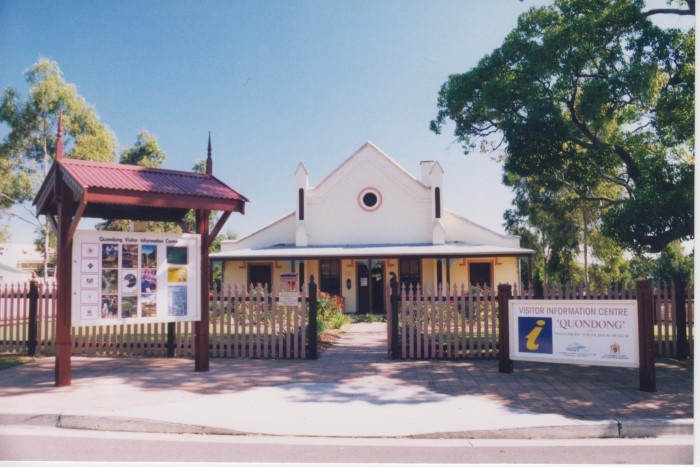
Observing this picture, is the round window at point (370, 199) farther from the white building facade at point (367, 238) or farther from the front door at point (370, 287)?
the front door at point (370, 287)

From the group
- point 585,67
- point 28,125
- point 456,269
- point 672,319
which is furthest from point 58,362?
point 28,125

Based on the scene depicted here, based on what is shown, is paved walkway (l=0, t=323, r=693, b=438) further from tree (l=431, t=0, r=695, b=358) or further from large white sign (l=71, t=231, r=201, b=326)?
tree (l=431, t=0, r=695, b=358)

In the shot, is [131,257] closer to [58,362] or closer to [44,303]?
[58,362]

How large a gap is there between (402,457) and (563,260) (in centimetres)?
2830

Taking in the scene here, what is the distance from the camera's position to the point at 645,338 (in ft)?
24.0

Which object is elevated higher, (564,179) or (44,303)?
(564,179)

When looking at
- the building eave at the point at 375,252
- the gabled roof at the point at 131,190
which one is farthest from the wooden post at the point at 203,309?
the building eave at the point at 375,252

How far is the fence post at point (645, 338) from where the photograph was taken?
7.15 metres

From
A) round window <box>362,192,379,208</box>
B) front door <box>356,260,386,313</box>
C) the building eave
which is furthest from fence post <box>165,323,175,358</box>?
round window <box>362,192,379,208</box>

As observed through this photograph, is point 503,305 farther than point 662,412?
Yes

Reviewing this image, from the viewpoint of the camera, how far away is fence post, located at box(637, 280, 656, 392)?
715cm

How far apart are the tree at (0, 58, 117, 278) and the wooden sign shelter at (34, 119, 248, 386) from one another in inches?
727

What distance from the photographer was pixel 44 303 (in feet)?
35.6

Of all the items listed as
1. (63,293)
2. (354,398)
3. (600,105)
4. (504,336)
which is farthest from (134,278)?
(600,105)
